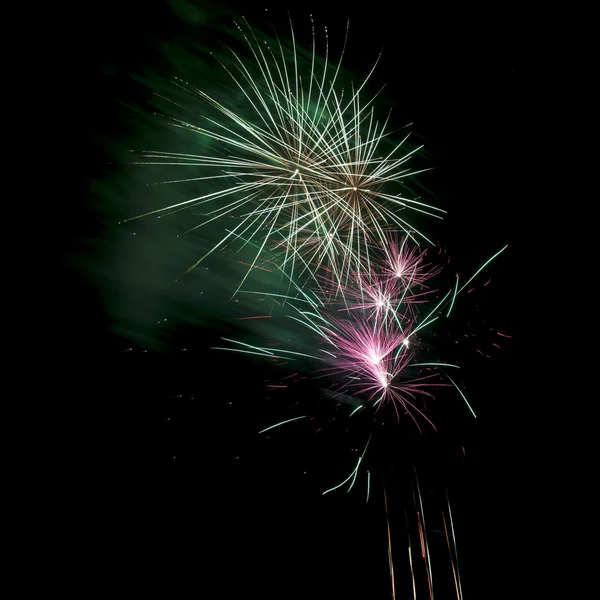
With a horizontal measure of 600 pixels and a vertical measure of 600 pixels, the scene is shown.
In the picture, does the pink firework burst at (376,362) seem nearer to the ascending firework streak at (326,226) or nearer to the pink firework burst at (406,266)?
the ascending firework streak at (326,226)

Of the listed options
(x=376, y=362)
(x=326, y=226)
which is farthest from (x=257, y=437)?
(x=326, y=226)

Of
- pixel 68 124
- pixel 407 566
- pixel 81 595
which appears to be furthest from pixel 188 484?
pixel 68 124

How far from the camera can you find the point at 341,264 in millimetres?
1778

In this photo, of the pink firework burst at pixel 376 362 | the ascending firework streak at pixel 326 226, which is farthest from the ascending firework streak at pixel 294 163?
the pink firework burst at pixel 376 362

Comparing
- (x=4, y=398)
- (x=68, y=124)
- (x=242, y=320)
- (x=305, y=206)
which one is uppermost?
(x=68, y=124)

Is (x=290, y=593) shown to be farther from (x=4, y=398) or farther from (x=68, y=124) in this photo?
(x=68, y=124)

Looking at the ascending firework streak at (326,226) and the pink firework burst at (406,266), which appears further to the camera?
the pink firework burst at (406,266)

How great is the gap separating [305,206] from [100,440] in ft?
5.10

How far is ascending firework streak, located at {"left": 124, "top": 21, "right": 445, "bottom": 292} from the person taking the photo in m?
1.61

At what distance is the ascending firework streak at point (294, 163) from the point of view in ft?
5.29

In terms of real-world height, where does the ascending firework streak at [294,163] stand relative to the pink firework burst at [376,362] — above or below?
above

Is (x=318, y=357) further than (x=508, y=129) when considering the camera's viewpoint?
No

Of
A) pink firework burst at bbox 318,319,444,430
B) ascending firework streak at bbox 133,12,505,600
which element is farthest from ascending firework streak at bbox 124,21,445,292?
pink firework burst at bbox 318,319,444,430

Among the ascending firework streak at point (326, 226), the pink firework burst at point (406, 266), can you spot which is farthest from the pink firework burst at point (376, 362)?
the pink firework burst at point (406, 266)
